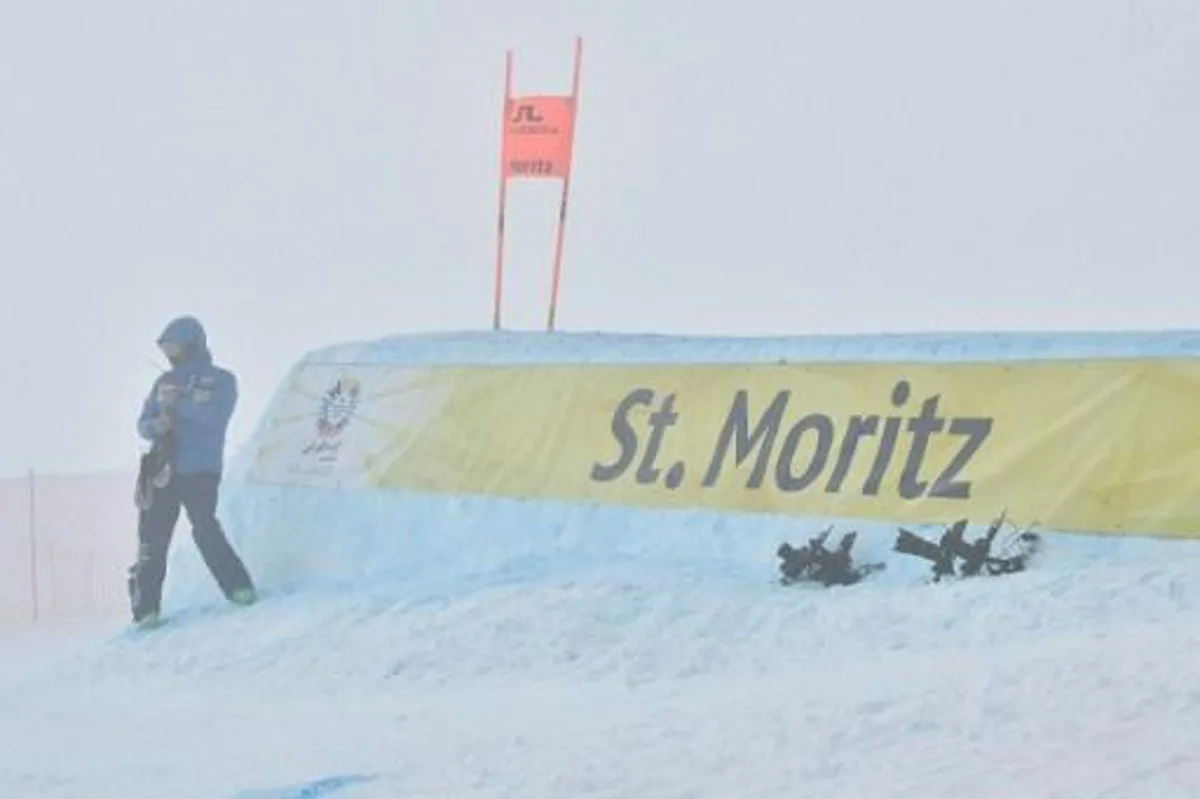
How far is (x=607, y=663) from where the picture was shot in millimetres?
9984

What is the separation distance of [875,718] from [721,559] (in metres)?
4.49

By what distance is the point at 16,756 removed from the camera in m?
9.48

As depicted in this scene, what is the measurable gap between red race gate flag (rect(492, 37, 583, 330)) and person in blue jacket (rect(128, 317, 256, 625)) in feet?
9.05

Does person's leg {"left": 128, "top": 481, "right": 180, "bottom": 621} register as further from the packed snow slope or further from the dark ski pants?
the packed snow slope

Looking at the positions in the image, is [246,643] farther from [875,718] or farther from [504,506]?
[875,718]

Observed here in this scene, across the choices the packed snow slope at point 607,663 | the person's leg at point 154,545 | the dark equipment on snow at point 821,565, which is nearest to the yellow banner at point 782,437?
the packed snow slope at point 607,663

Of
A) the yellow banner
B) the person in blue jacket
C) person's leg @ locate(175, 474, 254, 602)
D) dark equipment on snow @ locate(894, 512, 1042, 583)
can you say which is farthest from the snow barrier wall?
the person in blue jacket

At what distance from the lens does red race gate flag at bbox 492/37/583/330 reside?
49.5 feet

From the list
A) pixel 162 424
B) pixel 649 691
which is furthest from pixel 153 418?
pixel 649 691

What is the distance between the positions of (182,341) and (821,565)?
5615 millimetres

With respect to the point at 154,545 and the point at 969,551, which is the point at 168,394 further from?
the point at 969,551

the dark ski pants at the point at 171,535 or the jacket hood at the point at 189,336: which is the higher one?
the jacket hood at the point at 189,336

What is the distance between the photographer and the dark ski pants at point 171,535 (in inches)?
536

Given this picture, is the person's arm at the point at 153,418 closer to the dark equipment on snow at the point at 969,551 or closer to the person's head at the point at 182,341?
the person's head at the point at 182,341
